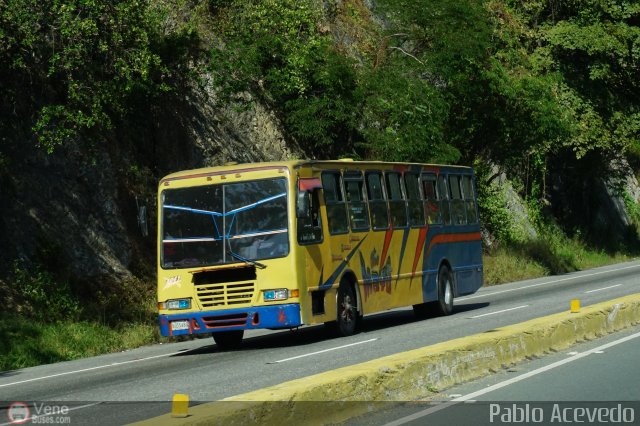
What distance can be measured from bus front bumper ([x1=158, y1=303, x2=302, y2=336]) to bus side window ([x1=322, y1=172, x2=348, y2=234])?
2193 millimetres

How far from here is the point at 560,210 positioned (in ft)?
179

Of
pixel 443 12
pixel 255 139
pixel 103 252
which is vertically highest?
pixel 443 12

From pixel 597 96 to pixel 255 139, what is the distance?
17.7 meters

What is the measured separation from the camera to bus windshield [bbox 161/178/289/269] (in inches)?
727

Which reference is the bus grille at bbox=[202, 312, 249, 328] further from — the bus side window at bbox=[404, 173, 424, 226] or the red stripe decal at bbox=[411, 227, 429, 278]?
the bus side window at bbox=[404, 173, 424, 226]

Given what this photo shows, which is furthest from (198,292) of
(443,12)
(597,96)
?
(597,96)

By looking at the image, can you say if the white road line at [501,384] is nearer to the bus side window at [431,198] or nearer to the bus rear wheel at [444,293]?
the bus rear wheel at [444,293]

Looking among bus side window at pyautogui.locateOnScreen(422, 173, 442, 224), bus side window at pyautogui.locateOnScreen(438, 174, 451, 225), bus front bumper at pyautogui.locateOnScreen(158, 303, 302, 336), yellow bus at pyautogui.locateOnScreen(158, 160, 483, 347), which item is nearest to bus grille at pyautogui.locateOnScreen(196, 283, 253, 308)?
yellow bus at pyautogui.locateOnScreen(158, 160, 483, 347)

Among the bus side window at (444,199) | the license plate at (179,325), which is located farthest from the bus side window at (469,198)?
the license plate at (179,325)

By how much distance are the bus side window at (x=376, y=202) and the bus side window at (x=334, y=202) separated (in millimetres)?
1159

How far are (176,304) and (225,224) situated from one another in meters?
1.52

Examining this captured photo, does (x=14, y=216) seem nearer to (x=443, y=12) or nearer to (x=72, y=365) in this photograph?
(x=72, y=365)

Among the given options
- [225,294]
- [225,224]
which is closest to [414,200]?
[225,224]

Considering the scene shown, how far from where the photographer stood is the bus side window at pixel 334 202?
19.7 meters
